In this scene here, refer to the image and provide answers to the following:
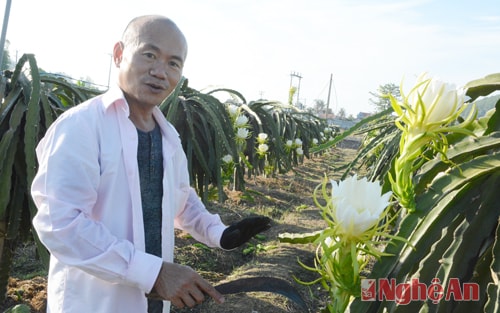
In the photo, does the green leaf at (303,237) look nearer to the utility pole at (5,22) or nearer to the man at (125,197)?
the man at (125,197)

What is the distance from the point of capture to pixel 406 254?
2.73 ft

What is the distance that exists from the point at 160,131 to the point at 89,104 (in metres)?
0.23

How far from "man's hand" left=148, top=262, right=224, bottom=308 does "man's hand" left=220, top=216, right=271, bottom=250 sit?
0.25m

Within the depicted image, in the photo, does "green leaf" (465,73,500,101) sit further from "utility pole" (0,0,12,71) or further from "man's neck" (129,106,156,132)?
"utility pole" (0,0,12,71)

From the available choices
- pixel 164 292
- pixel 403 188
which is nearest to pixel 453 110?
pixel 403 188

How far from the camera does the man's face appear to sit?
3.71ft

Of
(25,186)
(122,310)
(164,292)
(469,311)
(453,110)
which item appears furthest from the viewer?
(25,186)

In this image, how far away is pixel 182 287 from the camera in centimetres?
93

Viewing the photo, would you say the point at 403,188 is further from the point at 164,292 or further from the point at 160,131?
the point at 160,131

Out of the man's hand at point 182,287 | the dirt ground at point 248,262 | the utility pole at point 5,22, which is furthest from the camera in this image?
the dirt ground at point 248,262

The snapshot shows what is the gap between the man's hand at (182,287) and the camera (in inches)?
36.5

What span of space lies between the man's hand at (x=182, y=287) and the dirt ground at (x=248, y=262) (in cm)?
39
